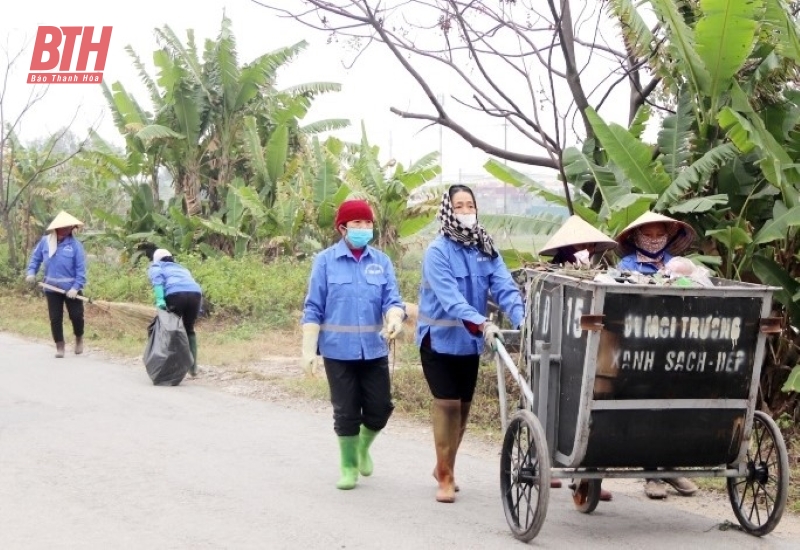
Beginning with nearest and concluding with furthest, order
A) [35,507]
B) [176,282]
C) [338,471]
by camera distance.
Result: [35,507] < [338,471] < [176,282]

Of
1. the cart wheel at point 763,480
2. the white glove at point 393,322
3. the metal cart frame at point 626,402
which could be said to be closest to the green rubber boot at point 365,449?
the white glove at point 393,322

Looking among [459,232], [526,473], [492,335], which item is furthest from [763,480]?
[459,232]

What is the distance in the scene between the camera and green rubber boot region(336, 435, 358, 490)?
665cm

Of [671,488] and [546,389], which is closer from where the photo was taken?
[546,389]

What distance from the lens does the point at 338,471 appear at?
23.6 ft

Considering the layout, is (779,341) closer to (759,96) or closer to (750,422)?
(759,96)

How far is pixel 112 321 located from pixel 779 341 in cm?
1107

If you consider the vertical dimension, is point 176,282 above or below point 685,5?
below

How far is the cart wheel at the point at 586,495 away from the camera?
19.7ft

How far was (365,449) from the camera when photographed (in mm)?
6918

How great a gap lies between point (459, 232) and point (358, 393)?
4.19 ft

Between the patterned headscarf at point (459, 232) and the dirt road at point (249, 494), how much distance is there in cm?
153

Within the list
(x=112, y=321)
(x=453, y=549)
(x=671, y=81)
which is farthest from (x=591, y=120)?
(x=112, y=321)

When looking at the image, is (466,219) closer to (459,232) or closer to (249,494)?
(459,232)
